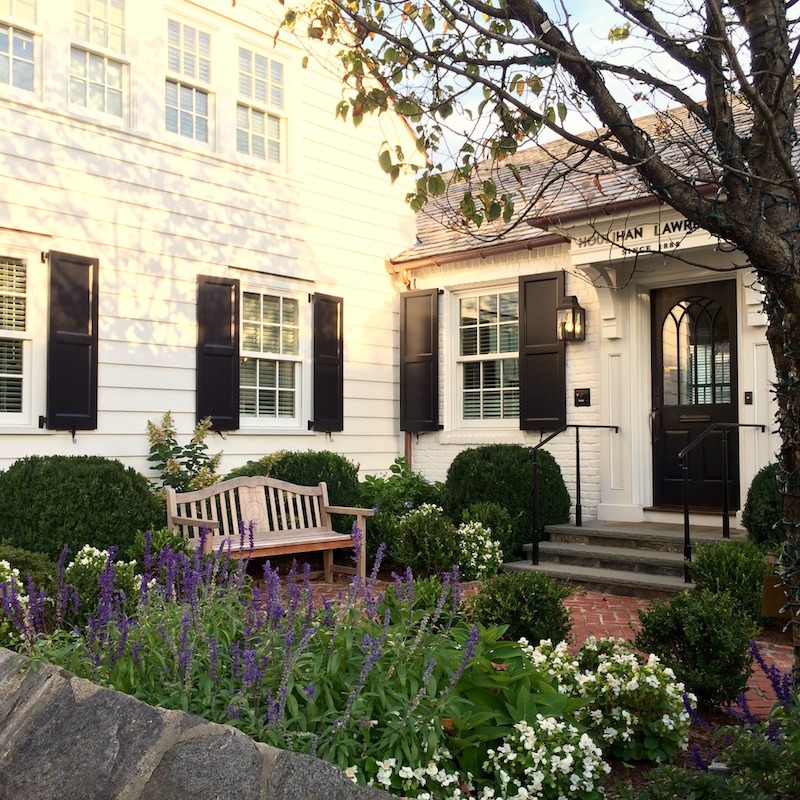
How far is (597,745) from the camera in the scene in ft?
11.9

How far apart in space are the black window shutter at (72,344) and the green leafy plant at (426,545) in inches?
117

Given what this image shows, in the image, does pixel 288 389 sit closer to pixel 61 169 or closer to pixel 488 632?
pixel 61 169

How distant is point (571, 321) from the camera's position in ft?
31.1

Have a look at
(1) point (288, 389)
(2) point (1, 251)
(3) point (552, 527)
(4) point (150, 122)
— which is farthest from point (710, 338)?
(2) point (1, 251)

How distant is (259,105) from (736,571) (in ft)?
22.5

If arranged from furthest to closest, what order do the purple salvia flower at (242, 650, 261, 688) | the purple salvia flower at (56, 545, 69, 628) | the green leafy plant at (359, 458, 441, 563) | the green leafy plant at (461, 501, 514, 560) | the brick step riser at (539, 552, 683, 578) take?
the green leafy plant at (359, 458, 441, 563) < the green leafy plant at (461, 501, 514, 560) < the brick step riser at (539, 552, 683, 578) < the purple salvia flower at (56, 545, 69, 628) < the purple salvia flower at (242, 650, 261, 688)

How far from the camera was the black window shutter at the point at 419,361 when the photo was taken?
10750mm

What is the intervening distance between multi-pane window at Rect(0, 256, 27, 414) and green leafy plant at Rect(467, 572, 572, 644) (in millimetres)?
4756

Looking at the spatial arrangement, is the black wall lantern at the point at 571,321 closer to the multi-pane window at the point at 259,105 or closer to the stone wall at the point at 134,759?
the multi-pane window at the point at 259,105

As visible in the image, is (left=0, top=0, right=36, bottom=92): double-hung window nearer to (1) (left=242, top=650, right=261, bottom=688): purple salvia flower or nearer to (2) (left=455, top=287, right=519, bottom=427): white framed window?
(2) (left=455, top=287, right=519, bottom=427): white framed window

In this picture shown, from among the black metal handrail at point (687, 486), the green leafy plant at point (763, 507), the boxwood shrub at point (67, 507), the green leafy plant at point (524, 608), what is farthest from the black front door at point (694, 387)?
the boxwood shrub at point (67, 507)

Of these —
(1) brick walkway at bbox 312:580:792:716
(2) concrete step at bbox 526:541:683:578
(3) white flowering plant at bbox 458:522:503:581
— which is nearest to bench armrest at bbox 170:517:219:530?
(1) brick walkway at bbox 312:580:792:716

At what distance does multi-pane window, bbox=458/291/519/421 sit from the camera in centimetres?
1034

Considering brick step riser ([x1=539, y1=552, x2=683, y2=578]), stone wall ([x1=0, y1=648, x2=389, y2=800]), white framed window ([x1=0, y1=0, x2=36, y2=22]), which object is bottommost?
brick step riser ([x1=539, y1=552, x2=683, y2=578])
